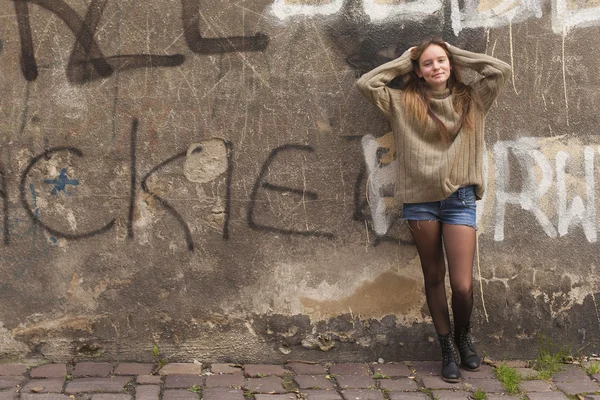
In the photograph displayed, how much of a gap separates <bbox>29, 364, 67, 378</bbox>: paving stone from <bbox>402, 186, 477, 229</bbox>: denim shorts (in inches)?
86.5

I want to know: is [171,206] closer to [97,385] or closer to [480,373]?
[97,385]

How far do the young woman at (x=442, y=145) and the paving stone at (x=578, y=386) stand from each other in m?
0.59

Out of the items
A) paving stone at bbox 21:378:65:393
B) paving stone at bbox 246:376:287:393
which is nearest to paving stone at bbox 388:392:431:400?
Answer: paving stone at bbox 246:376:287:393

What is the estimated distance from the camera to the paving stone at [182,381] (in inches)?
174

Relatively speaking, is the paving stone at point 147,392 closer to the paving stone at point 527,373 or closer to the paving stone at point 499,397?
the paving stone at point 499,397

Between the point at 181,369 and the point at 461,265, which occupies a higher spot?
the point at 461,265

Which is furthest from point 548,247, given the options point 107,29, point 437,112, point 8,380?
point 8,380

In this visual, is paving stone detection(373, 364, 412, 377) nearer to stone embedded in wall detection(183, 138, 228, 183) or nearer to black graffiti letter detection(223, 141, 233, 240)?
black graffiti letter detection(223, 141, 233, 240)

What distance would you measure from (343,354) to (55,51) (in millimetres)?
2484

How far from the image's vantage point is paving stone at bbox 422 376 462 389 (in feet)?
14.5

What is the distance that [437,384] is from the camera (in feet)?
14.7

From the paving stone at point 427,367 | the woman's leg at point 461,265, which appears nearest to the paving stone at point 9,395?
the paving stone at point 427,367

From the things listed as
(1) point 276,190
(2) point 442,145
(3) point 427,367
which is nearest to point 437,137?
(2) point 442,145

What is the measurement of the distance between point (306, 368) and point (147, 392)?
965 mm
